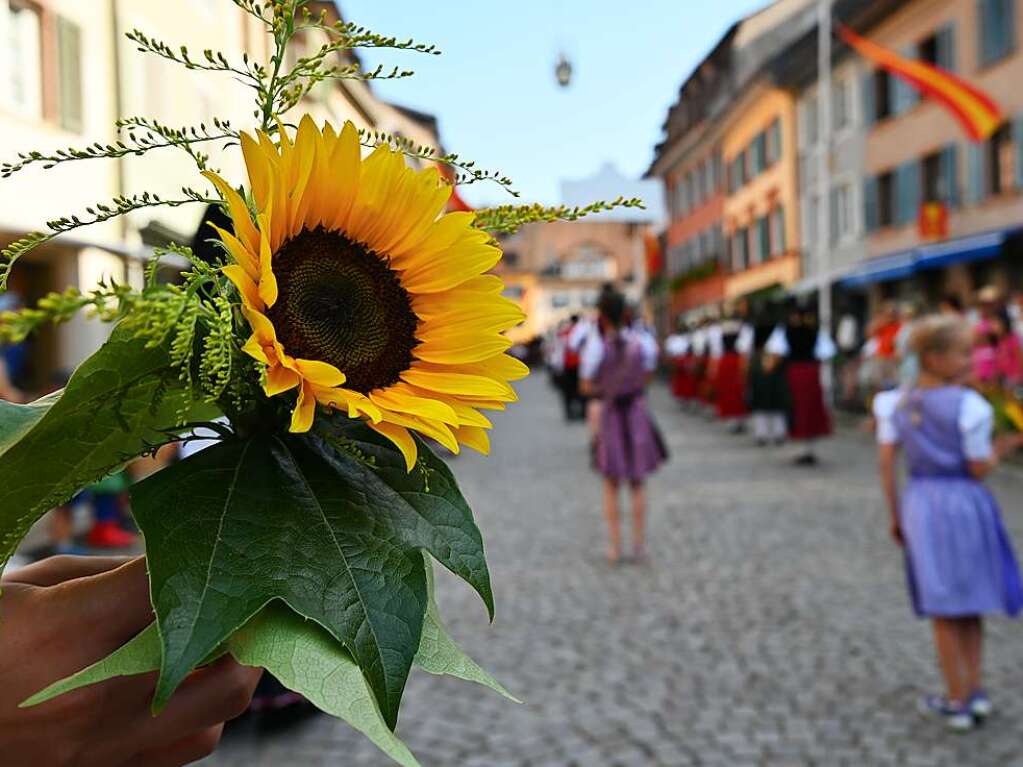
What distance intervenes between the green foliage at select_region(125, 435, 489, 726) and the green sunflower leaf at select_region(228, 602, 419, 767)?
0.5 inches

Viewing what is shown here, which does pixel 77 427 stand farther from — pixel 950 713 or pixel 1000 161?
pixel 1000 161

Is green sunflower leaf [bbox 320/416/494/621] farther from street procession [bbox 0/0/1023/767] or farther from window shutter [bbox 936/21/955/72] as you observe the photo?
window shutter [bbox 936/21/955/72]

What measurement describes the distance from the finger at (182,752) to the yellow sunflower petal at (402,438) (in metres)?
0.30

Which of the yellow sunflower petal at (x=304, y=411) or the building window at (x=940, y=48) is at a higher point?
the building window at (x=940, y=48)

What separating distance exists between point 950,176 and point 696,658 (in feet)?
61.5

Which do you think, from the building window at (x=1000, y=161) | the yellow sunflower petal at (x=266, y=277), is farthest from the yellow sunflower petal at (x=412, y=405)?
the building window at (x=1000, y=161)

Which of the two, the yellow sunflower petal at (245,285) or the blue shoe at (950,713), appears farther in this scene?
the blue shoe at (950,713)

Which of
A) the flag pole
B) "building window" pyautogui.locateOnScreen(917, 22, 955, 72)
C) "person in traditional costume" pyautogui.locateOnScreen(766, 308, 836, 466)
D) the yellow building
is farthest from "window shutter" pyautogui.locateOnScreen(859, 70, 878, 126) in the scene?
"person in traditional costume" pyautogui.locateOnScreen(766, 308, 836, 466)

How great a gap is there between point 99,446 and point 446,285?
0.90ft

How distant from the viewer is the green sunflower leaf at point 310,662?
776 mm

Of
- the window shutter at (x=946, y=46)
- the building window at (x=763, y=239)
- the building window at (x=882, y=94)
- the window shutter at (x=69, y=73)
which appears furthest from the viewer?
the building window at (x=763, y=239)

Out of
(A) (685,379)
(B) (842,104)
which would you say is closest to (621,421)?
(A) (685,379)

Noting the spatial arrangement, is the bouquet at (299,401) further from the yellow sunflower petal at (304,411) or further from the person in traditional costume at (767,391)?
the person in traditional costume at (767,391)

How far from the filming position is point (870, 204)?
2598 cm
